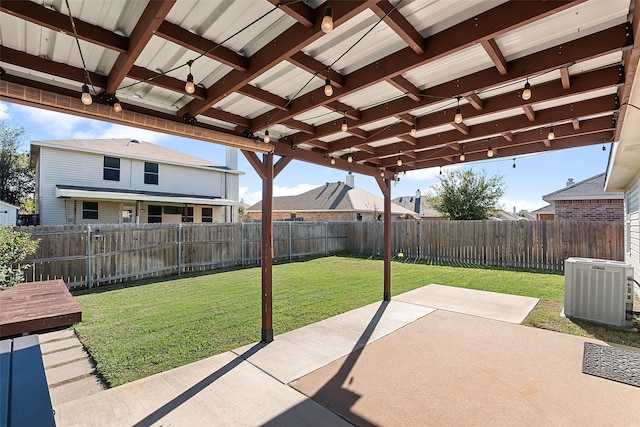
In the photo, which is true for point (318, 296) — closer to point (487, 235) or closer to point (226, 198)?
point (487, 235)

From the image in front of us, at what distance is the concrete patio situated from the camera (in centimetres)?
264

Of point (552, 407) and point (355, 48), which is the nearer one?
point (355, 48)

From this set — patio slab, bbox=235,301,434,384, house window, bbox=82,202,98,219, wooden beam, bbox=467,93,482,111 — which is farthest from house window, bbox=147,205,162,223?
wooden beam, bbox=467,93,482,111

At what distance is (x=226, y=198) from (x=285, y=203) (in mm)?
8261

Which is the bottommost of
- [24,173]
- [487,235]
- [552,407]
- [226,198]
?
[552,407]

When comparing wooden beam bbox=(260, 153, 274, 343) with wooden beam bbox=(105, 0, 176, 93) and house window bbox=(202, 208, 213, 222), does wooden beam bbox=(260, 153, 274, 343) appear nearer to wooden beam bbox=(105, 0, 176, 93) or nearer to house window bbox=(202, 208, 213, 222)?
wooden beam bbox=(105, 0, 176, 93)

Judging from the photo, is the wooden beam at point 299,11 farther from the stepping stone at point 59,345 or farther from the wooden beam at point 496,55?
the stepping stone at point 59,345

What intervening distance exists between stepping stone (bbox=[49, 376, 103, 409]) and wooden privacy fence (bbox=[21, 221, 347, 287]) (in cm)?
566

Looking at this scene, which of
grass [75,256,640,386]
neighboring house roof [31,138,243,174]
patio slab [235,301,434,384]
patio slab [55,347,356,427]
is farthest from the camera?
neighboring house roof [31,138,243,174]

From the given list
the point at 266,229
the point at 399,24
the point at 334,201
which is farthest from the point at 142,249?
the point at 334,201

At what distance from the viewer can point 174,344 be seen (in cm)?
411

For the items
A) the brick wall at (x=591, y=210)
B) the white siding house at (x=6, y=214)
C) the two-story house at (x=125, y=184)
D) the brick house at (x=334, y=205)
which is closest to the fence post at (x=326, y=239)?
the two-story house at (x=125, y=184)

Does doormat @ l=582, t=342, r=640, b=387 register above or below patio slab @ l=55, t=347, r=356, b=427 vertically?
below

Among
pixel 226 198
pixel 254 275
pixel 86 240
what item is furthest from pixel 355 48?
pixel 226 198
